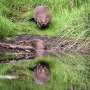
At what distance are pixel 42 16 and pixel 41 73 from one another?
5640mm

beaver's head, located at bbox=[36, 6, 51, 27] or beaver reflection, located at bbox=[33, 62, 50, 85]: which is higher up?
beaver's head, located at bbox=[36, 6, 51, 27]

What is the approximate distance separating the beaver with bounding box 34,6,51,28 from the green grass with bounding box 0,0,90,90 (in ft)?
0.60

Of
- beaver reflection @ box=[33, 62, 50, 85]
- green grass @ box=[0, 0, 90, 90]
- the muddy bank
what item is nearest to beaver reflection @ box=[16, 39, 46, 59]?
the muddy bank

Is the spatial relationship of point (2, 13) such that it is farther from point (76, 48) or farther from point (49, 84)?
point (49, 84)

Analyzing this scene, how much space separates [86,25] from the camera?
1398 centimetres

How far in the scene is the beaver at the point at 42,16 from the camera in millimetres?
15109

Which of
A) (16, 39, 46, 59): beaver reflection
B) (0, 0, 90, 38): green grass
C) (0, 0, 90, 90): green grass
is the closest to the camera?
(0, 0, 90, 90): green grass

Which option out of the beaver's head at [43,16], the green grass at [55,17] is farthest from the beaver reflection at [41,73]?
the beaver's head at [43,16]

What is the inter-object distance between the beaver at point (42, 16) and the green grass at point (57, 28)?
18cm

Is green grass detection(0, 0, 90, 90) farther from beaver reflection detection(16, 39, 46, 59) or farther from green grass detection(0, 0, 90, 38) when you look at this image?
beaver reflection detection(16, 39, 46, 59)

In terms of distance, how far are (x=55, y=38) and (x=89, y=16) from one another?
126cm

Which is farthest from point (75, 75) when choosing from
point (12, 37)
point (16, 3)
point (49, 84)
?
point (16, 3)

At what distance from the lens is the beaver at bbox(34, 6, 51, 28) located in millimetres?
15109

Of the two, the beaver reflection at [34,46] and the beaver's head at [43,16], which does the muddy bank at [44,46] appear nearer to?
the beaver reflection at [34,46]
